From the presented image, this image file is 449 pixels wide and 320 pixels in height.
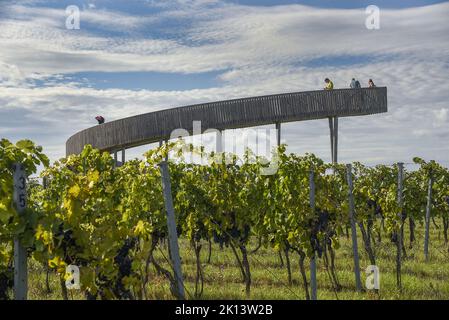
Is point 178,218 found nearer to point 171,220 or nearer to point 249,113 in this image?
point 171,220

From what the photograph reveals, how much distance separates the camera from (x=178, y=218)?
1110 cm

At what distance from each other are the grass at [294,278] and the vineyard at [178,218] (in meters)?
0.06

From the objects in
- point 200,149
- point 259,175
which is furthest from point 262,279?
point 200,149

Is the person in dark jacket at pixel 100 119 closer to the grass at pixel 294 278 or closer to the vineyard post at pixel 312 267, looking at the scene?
the grass at pixel 294 278

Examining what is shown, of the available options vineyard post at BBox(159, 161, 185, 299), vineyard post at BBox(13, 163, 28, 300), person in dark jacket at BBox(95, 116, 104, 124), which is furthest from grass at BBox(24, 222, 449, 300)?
person in dark jacket at BBox(95, 116, 104, 124)

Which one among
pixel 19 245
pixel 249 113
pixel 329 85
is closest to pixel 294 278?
pixel 19 245

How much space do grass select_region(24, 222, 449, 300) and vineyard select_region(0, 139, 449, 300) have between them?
56 mm

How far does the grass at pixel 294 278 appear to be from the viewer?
1058cm

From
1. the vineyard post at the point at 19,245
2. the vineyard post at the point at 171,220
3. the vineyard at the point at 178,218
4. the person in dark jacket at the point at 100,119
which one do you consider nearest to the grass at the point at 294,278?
the vineyard at the point at 178,218

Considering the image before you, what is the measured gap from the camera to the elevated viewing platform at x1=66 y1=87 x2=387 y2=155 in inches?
841

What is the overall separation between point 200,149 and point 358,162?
416 inches

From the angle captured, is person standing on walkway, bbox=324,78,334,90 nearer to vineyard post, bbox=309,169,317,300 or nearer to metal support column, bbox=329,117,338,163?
metal support column, bbox=329,117,338,163

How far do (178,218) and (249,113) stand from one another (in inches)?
422

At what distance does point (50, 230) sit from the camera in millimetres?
5355
